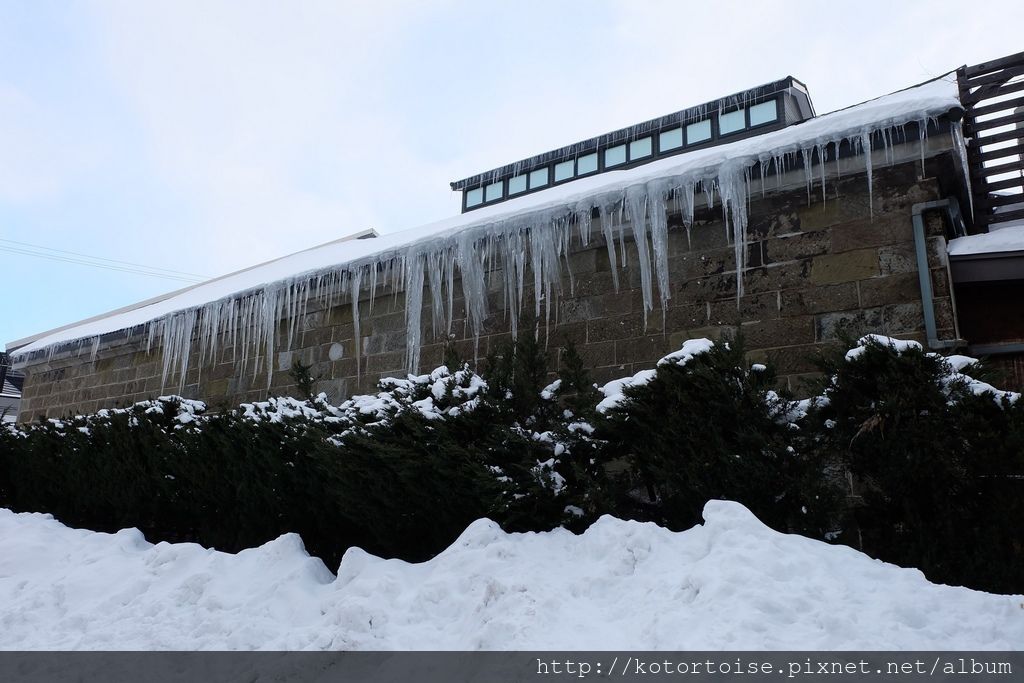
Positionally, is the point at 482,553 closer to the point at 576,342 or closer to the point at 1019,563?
the point at 1019,563

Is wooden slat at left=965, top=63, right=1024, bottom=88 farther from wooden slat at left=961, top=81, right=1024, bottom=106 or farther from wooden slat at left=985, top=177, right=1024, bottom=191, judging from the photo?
wooden slat at left=985, top=177, right=1024, bottom=191

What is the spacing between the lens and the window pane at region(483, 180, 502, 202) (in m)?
23.4

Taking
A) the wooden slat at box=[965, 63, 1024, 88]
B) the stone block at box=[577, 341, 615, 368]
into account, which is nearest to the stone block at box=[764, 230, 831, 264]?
the stone block at box=[577, 341, 615, 368]

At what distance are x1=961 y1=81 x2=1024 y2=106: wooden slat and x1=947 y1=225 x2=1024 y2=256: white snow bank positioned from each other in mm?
1295

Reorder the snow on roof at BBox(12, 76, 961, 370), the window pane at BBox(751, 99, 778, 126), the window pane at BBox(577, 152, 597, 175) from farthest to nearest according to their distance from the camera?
the window pane at BBox(577, 152, 597, 175), the window pane at BBox(751, 99, 778, 126), the snow on roof at BBox(12, 76, 961, 370)

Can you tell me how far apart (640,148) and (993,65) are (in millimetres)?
14829

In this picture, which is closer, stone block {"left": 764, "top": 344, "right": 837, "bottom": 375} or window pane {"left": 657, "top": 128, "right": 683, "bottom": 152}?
stone block {"left": 764, "top": 344, "right": 837, "bottom": 375}

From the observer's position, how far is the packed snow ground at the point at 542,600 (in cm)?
215

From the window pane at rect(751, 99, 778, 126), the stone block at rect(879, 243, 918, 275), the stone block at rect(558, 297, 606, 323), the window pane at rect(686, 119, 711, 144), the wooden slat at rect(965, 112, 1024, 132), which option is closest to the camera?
the stone block at rect(879, 243, 918, 275)

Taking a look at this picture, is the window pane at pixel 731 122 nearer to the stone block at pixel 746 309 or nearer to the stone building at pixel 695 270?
the stone building at pixel 695 270

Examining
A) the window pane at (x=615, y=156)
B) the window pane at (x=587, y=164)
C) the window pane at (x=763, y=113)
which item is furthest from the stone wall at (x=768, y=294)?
the window pane at (x=587, y=164)

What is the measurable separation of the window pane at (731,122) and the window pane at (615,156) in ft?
9.62
